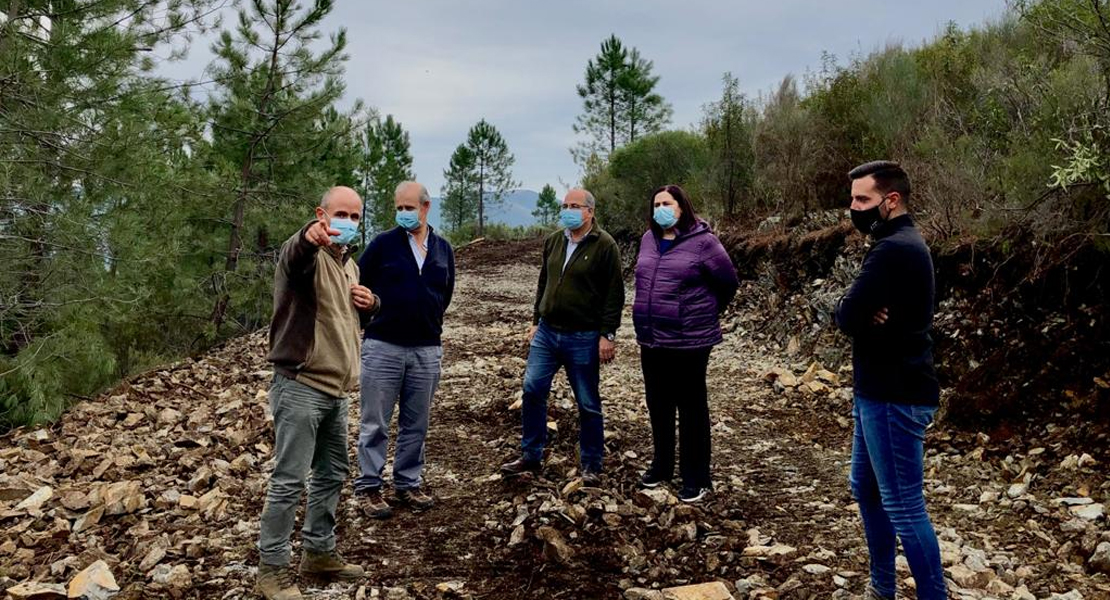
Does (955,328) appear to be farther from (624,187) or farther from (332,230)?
(624,187)

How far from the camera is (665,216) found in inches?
174

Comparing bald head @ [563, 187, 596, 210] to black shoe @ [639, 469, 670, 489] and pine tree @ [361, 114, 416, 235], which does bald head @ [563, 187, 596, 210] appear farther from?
pine tree @ [361, 114, 416, 235]

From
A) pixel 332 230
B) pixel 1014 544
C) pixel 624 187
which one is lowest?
pixel 1014 544

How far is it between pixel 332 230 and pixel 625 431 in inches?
149

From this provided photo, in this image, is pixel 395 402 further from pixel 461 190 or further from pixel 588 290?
pixel 461 190

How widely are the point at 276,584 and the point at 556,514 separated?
1592 mm

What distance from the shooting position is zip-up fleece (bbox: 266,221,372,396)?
123 inches

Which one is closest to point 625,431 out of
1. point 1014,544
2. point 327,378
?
point 1014,544

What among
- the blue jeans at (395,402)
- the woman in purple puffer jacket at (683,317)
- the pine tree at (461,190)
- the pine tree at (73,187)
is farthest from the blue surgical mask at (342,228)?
the pine tree at (461,190)

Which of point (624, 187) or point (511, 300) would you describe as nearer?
point (511, 300)

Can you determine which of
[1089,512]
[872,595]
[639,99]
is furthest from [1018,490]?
[639,99]

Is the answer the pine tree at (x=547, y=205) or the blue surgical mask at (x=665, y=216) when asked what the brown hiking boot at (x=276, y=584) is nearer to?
the blue surgical mask at (x=665, y=216)

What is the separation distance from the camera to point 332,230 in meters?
3.15

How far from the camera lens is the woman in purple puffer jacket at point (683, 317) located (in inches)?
172
